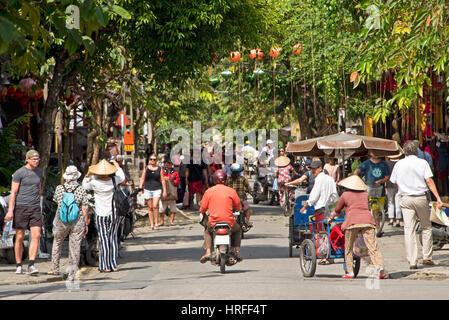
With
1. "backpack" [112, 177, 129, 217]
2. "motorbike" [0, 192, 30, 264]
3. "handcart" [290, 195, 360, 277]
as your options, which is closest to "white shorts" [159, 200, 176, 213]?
"backpack" [112, 177, 129, 217]

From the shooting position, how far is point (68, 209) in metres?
14.1

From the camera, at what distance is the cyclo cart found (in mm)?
13281

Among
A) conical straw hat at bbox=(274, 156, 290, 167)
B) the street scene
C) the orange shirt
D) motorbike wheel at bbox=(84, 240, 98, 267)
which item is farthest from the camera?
conical straw hat at bbox=(274, 156, 290, 167)

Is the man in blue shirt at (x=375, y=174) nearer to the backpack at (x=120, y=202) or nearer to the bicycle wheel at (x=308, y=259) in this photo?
the backpack at (x=120, y=202)

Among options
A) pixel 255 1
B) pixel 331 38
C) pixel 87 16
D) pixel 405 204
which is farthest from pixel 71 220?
pixel 331 38

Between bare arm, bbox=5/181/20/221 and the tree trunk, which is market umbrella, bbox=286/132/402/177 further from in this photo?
bare arm, bbox=5/181/20/221

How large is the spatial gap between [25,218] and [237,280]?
386 centimetres

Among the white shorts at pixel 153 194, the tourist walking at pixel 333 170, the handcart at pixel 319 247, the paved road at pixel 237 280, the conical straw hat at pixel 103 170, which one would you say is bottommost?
the paved road at pixel 237 280

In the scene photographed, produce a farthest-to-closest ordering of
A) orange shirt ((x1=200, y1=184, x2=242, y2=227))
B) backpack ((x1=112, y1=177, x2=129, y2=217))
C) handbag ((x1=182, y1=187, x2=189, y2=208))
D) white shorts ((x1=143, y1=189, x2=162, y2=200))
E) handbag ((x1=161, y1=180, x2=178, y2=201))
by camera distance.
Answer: handbag ((x1=182, y1=187, x2=189, y2=208)), handbag ((x1=161, y1=180, x2=178, y2=201)), white shorts ((x1=143, y1=189, x2=162, y2=200)), backpack ((x1=112, y1=177, x2=129, y2=217)), orange shirt ((x1=200, y1=184, x2=242, y2=227))

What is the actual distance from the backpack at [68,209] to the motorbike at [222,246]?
86.9 inches

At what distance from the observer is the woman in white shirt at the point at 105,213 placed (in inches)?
586

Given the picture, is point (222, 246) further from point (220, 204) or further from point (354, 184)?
point (354, 184)

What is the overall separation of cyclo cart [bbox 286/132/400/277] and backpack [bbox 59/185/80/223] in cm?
355

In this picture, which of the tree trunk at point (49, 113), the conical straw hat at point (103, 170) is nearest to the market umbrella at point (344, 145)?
the tree trunk at point (49, 113)
